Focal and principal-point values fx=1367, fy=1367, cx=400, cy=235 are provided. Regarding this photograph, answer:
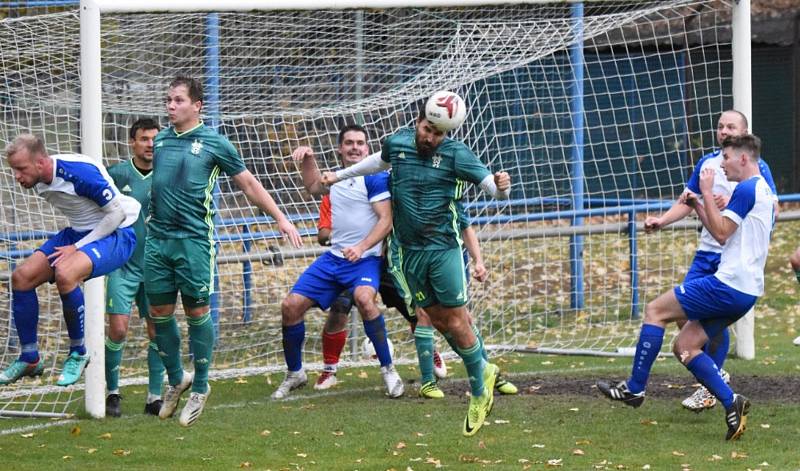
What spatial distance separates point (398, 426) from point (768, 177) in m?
2.99

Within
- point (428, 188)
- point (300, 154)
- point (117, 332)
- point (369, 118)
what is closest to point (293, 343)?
point (117, 332)

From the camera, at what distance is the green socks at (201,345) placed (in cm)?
848

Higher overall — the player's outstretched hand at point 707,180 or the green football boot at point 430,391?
the player's outstretched hand at point 707,180

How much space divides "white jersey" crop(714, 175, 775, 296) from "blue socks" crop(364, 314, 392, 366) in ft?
9.31

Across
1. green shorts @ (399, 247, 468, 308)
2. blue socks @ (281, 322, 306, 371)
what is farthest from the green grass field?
green shorts @ (399, 247, 468, 308)

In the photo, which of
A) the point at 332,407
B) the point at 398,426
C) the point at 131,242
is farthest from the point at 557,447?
the point at 131,242

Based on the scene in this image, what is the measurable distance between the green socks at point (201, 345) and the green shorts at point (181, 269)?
0.13 m

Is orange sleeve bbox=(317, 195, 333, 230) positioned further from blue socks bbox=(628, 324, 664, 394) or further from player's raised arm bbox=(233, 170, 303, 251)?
blue socks bbox=(628, 324, 664, 394)

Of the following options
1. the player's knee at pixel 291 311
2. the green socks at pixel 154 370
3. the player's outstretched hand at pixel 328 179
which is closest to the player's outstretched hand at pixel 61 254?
the green socks at pixel 154 370

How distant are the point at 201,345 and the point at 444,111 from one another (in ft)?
7.02

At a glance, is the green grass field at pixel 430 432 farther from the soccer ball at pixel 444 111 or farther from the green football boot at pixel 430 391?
the soccer ball at pixel 444 111

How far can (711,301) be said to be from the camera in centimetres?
827

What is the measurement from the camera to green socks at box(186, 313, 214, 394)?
8.48 metres

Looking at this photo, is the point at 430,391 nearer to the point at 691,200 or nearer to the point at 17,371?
the point at 691,200
